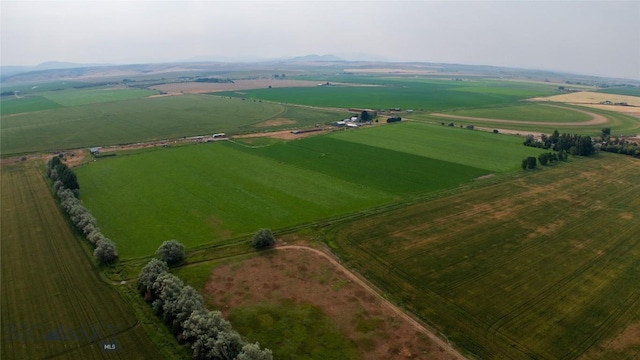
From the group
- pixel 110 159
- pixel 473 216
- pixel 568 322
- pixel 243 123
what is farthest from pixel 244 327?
pixel 243 123

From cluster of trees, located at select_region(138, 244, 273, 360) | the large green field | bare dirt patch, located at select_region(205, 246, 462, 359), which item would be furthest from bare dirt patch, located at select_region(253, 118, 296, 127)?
cluster of trees, located at select_region(138, 244, 273, 360)

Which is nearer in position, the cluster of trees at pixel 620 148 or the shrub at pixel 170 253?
the shrub at pixel 170 253

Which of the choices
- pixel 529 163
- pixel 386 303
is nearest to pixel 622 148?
pixel 529 163

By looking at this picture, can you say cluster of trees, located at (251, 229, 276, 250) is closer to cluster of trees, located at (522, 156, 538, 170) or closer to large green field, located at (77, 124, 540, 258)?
large green field, located at (77, 124, 540, 258)

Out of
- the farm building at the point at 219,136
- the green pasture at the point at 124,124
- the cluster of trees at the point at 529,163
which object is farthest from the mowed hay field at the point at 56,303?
the cluster of trees at the point at 529,163

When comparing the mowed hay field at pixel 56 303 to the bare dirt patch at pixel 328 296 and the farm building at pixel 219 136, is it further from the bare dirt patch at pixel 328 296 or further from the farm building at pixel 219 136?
the farm building at pixel 219 136

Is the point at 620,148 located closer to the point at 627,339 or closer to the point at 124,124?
the point at 627,339

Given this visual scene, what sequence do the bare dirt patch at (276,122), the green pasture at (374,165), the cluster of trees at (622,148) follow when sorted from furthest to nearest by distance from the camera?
the bare dirt patch at (276,122)
the cluster of trees at (622,148)
the green pasture at (374,165)
